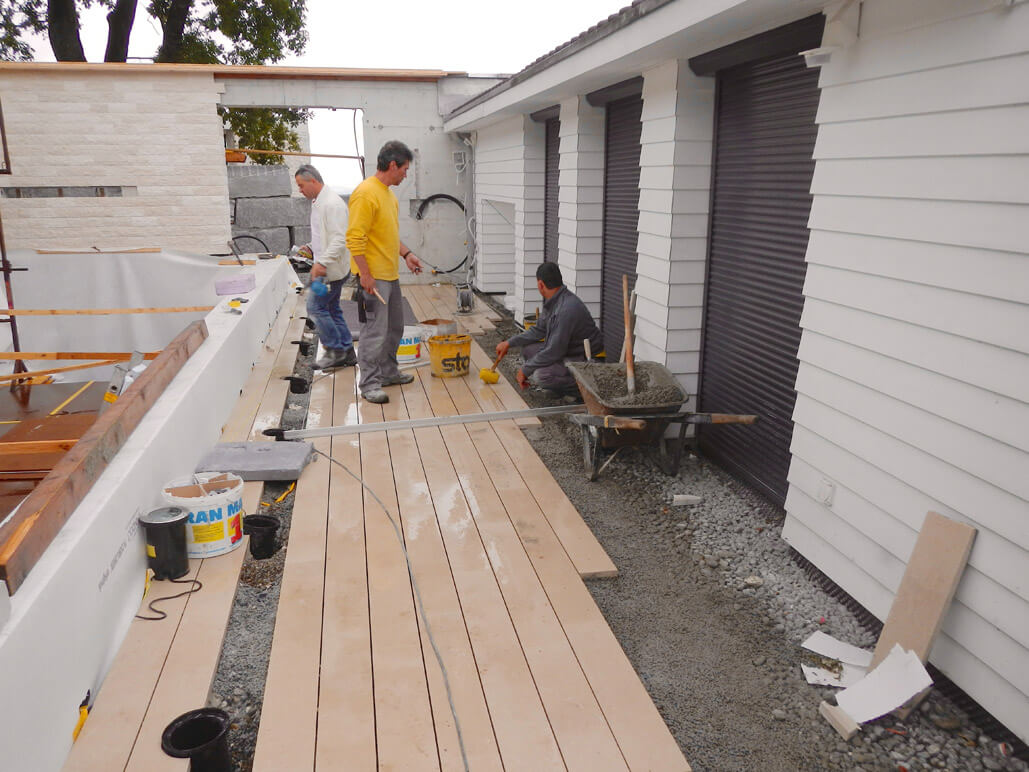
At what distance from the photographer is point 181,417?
3840 millimetres

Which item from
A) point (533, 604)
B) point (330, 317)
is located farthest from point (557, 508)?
point (330, 317)

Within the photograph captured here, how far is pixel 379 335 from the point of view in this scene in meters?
5.70

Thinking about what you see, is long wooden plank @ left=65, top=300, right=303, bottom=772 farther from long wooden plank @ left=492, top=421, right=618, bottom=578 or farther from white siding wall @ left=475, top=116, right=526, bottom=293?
white siding wall @ left=475, top=116, right=526, bottom=293

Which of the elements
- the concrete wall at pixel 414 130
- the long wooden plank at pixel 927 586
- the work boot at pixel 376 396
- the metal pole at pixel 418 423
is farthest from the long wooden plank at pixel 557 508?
the concrete wall at pixel 414 130

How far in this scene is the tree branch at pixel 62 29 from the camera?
14.1 metres

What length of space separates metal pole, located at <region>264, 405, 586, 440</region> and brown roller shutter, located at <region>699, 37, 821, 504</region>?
1114mm

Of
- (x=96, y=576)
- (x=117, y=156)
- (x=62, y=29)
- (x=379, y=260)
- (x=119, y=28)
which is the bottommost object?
(x=96, y=576)

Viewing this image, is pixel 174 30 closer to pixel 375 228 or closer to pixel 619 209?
pixel 375 228

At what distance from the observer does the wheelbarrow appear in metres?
4.03

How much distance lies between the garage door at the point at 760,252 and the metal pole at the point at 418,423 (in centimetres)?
113

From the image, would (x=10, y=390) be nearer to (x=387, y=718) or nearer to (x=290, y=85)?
(x=387, y=718)

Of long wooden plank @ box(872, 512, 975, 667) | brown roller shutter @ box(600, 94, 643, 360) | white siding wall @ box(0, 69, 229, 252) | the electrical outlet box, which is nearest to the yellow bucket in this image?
brown roller shutter @ box(600, 94, 643, 360)

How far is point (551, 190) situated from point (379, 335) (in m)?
3.29

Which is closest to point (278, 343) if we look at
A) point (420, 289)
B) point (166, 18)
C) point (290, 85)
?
point (420, 289)
